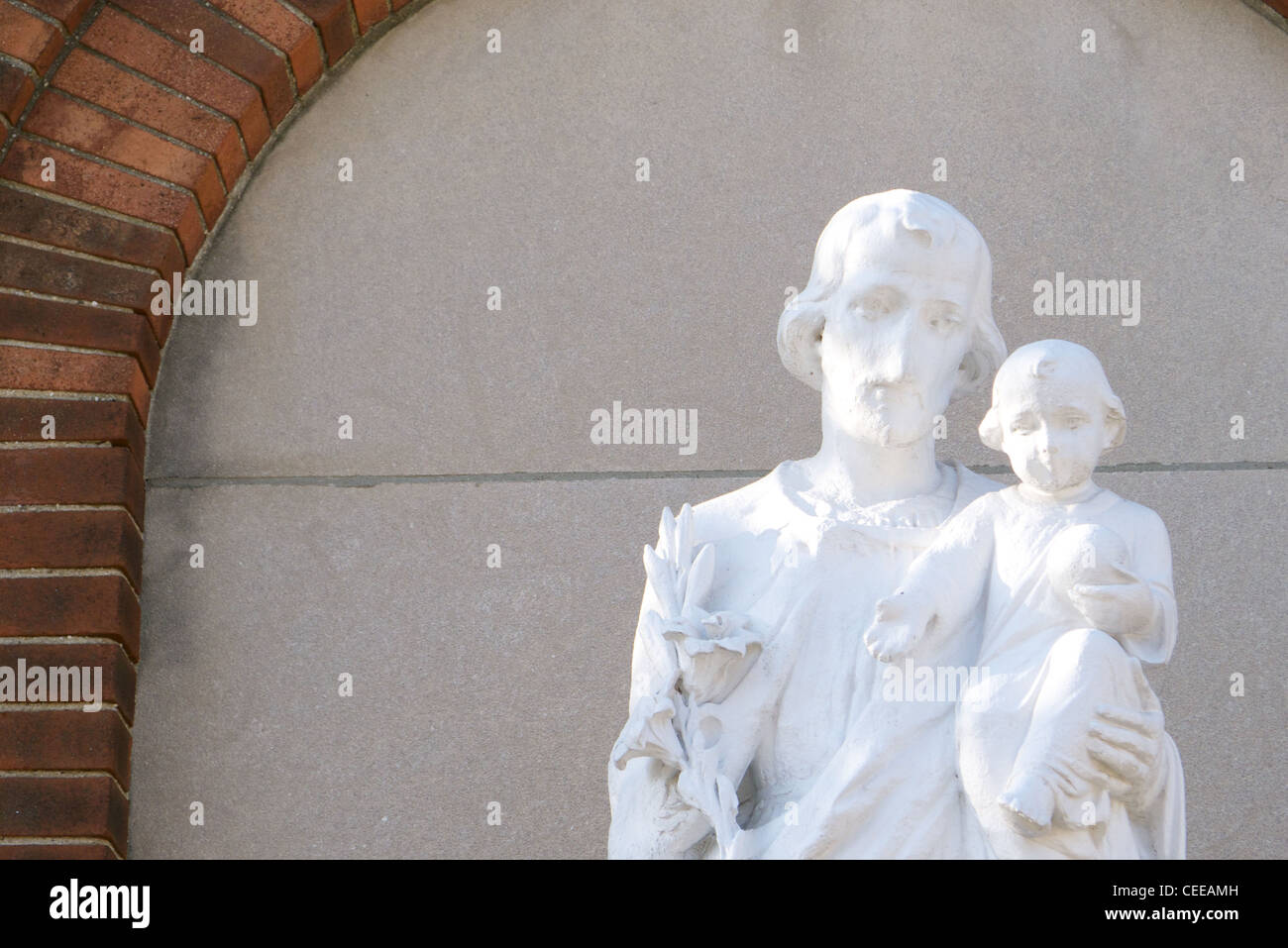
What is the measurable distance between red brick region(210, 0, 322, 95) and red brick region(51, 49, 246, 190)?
0.23 metres

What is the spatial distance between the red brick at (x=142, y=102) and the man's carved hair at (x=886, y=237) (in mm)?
2102

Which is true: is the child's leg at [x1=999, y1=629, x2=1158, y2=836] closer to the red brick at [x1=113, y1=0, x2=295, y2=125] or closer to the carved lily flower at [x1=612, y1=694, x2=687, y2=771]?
the carved lily flower at [x1=612, y1=694, x2=687, y2=771]

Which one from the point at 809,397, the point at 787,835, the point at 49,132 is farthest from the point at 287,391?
the point at 787,835

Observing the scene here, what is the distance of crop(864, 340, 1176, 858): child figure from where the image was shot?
380 centimetres

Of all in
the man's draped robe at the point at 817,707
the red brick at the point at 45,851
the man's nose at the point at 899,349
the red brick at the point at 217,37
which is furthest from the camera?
the red brick at the point at 217,37

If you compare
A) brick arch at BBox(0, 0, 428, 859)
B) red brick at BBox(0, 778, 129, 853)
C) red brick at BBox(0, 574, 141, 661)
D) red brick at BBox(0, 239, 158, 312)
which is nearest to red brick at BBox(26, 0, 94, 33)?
brick arch at BBox(0, 0, 428, 859)

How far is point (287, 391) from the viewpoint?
6.20 m

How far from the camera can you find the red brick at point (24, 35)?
5.93 metres

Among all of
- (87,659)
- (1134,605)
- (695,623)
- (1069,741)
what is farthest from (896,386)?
(87,659)

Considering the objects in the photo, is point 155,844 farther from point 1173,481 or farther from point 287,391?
point 1173,481

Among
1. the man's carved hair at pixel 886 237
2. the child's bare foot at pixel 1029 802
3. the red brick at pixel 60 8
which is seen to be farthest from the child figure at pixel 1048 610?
the red brick at pixel 60 8

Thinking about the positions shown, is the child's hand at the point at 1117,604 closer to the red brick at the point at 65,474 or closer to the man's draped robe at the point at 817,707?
the man's draped robe at the point at 817,707

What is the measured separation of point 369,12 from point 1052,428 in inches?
115

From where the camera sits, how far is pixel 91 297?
594cm
